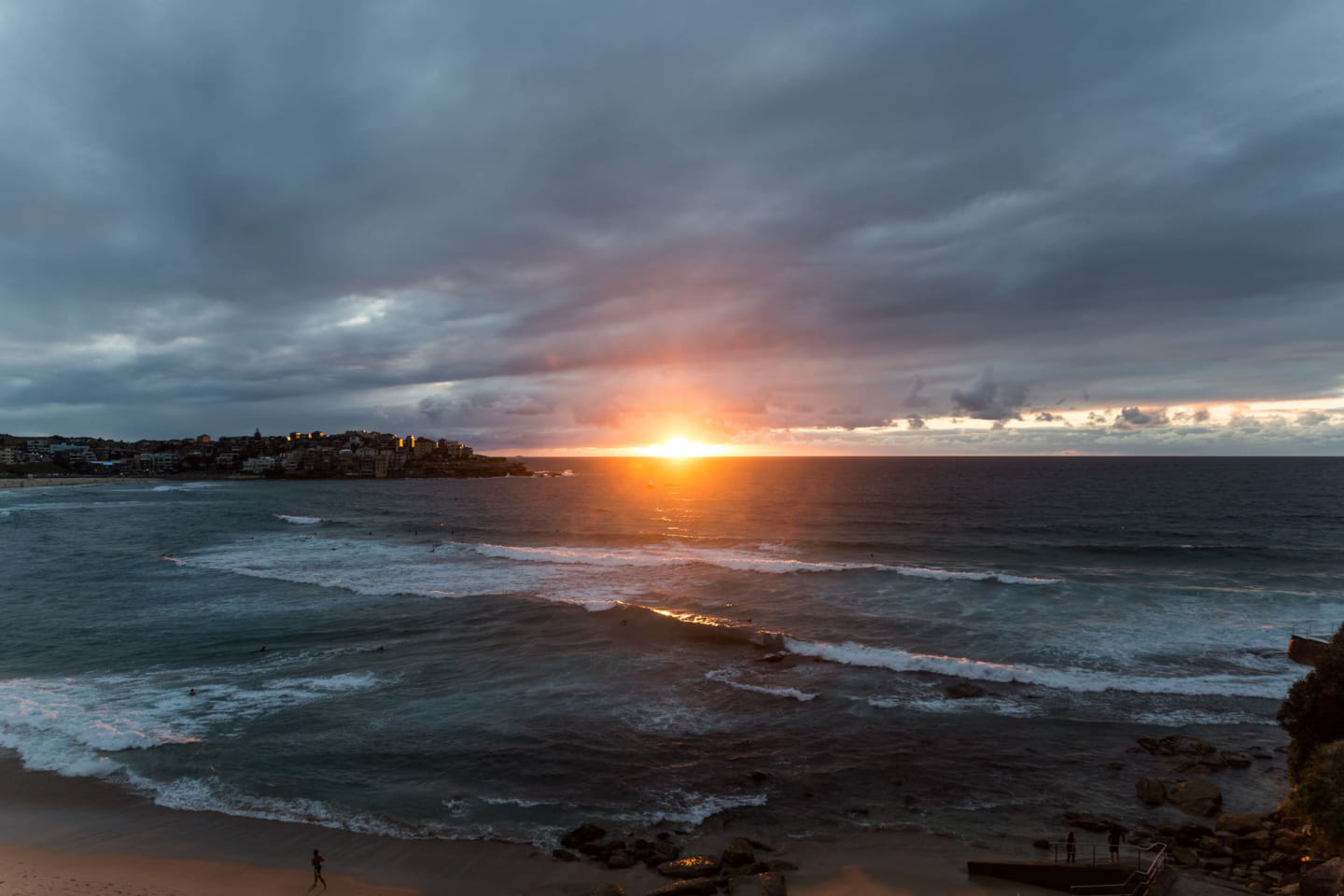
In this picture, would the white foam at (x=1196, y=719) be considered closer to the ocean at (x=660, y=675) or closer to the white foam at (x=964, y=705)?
the ocean at (x=660, y=675)

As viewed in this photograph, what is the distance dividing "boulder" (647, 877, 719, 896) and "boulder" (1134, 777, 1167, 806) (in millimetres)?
13743

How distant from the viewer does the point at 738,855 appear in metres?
17.5

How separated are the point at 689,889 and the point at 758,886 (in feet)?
5.21

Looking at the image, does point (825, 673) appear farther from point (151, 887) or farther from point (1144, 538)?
point (1144, 538)

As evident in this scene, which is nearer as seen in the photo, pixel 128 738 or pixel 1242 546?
pixel 128 738

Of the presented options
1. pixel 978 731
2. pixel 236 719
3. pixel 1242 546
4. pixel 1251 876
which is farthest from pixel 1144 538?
pixel 236 719

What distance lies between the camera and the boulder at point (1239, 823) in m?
18.5

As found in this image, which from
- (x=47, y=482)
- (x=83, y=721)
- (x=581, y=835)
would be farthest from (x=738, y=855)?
(x=47, y=482)

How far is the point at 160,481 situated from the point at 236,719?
21643 cm

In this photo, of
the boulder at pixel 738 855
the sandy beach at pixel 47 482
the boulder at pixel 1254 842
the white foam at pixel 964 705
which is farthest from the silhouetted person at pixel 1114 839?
the sandy beach at pixel 47 482

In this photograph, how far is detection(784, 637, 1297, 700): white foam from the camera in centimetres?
2972

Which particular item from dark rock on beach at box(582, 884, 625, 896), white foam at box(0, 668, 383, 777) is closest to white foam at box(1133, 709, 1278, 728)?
dark rock on beach at box(582, 884, 625, 896)

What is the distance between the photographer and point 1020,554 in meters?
64.1

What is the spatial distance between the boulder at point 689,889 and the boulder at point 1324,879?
12.4 m
